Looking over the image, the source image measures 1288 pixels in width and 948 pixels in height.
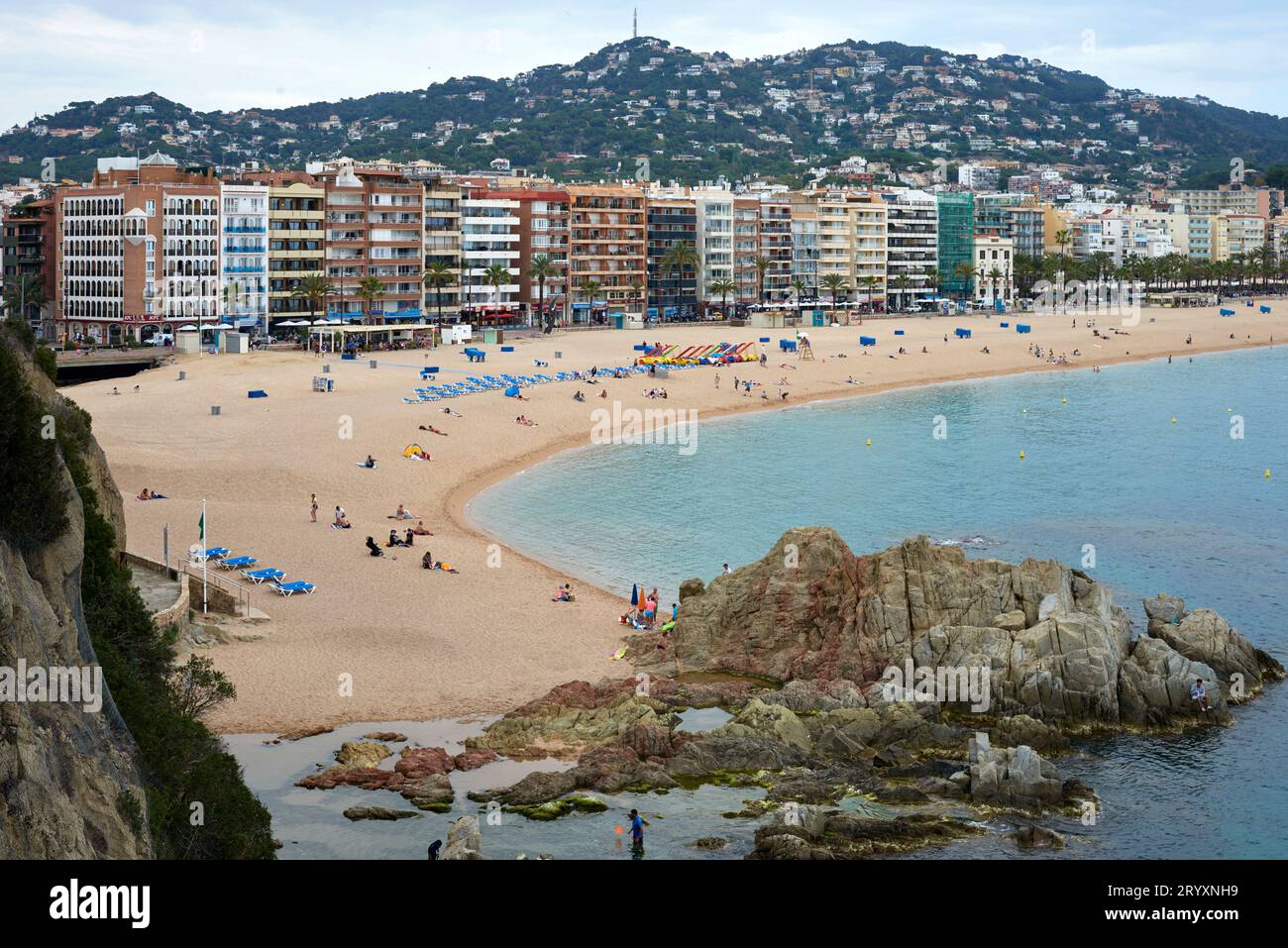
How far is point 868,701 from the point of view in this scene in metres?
28.1

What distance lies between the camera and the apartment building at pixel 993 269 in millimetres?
170125

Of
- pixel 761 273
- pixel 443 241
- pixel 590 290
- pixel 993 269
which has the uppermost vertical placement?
pixel 993 269

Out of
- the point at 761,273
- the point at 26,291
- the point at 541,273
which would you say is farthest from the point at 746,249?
the point at 26,291

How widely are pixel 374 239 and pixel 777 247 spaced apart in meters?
51.8

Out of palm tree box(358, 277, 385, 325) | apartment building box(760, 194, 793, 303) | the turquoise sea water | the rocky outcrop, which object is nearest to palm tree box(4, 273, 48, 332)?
palm tree box(358, 277, 385, 325)

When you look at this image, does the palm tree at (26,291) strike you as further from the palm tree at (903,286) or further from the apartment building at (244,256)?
the palm tree at (903,286)

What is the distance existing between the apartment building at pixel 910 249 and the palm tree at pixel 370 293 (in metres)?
67.8

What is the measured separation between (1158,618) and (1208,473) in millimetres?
32210

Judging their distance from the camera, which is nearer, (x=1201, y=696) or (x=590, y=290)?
(x=1201, y=696)

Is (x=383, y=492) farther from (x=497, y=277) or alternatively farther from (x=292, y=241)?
(x=497, y=277)

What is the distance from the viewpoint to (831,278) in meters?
144

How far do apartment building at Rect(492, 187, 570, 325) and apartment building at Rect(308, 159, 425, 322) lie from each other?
44.4ft

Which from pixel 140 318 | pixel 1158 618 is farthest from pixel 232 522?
pixel 140 318
